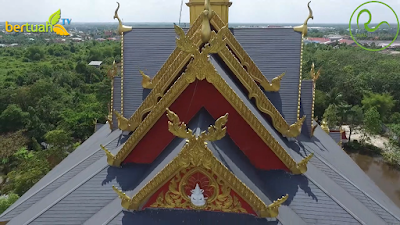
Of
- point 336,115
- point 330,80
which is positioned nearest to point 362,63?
point 330,80

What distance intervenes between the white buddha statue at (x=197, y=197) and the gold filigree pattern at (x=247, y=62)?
357 centimetres

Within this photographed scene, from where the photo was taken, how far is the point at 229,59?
6035 mm

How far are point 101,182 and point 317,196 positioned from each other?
3974 millimetres

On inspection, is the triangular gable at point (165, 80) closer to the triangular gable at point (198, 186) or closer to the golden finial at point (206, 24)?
the golden finial at point (206, 24)

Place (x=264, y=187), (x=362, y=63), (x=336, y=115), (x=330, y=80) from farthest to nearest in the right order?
(x=362, y=63) → (x=330, y=80) → (x=336, y=115) → (x=264, y=187)

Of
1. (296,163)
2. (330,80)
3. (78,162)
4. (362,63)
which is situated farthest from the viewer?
(362,63)

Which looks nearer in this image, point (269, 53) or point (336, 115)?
point (269, 53)

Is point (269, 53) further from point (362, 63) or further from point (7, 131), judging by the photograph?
point (362, 63)

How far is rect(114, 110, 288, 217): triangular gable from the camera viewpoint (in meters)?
4.45

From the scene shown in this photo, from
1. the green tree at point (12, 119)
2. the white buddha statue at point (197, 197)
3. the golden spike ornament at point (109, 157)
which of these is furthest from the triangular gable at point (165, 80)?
the green tree at point (12, 119)

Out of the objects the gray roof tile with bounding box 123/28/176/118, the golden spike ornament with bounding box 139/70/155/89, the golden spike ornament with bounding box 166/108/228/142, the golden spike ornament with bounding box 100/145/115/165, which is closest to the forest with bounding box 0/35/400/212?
the gray roof tile with bounding box 123/28/176/118

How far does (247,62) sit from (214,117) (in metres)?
2.40

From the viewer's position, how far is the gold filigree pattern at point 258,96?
6.03 meters

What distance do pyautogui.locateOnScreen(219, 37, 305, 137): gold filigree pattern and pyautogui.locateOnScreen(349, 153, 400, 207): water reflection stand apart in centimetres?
1174
